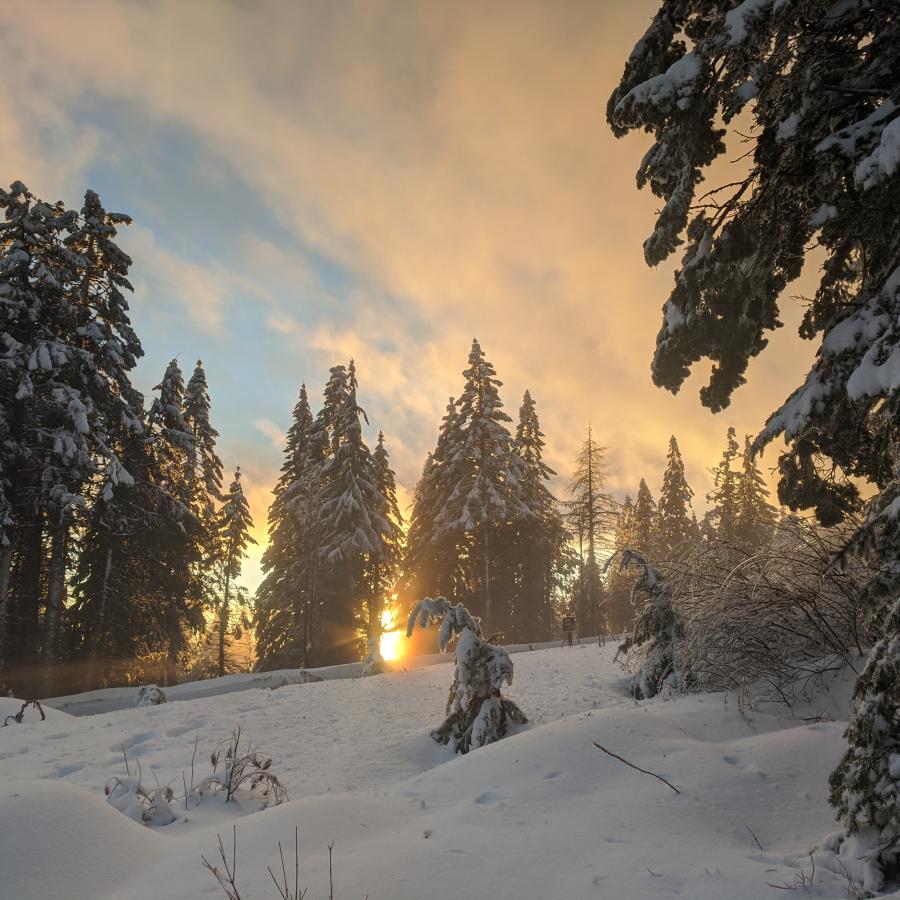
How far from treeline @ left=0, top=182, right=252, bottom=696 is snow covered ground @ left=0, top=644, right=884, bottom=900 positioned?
12.6m

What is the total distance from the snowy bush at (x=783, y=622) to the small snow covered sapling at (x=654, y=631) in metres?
1.10

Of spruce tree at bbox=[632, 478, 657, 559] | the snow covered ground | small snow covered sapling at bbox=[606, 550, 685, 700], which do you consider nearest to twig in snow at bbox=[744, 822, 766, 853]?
the snow covered ground

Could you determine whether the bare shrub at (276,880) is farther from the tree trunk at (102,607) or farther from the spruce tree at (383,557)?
the spruce tree at (383,557)

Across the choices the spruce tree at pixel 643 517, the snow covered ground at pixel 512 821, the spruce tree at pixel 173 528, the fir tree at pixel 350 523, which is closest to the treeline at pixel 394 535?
the fir tree at pixel 350 523

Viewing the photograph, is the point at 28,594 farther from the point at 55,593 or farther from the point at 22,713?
the point at 22,713

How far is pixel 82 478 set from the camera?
1644 centimetres

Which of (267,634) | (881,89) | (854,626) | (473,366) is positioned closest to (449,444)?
(473,366)

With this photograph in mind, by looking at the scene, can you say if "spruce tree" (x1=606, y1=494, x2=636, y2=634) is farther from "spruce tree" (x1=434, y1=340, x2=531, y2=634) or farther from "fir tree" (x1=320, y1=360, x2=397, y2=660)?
"fir tree" (x1=320, y1=360, x2=397, y2=660)

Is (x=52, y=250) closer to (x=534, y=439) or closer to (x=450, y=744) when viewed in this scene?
(x=450, y=744)

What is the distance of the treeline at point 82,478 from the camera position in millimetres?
16188

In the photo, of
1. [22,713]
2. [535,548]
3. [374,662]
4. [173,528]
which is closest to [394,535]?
[535,548]

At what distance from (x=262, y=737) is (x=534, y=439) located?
2968 centimetres

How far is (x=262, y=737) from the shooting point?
7578 millimetres

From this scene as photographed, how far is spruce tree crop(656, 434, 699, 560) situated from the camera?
41656mm
